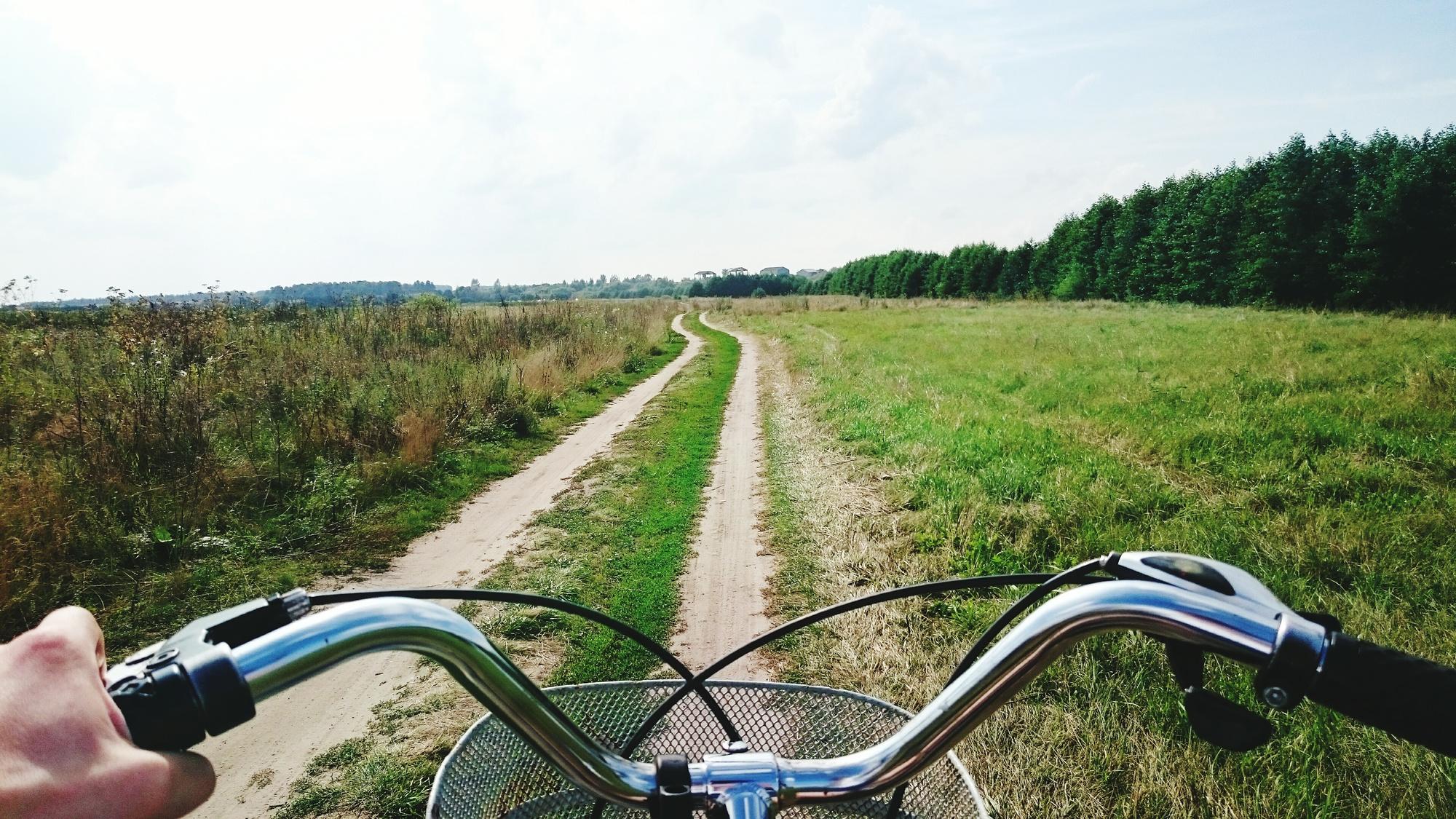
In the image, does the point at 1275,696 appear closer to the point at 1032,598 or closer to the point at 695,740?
the point at 1032,598

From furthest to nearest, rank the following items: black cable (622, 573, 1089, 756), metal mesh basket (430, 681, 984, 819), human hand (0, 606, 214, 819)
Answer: metal mesh basket (430, 681, 984, 819) < black cable (622, 573, 1089, 756) < human hand (0, 606, 214, 819)

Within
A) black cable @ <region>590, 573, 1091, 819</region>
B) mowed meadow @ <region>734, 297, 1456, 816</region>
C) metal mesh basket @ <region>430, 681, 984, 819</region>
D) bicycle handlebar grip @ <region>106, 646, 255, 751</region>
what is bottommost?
mowed meadow @ <region>734, 297, 1456, 816</region>

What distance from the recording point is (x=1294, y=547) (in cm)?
452

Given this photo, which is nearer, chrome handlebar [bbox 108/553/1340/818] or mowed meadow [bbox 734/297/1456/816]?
chrome handlebar [bbox 108/553/1340/818]

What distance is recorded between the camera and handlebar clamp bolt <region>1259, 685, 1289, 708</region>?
862 millimetres

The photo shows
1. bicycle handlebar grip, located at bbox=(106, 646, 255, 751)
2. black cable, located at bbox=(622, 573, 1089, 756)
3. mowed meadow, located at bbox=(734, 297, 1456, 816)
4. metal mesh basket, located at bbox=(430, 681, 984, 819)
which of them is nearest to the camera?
bicycle handlebar grip, located at bbox=(106, 646, 255, 751)

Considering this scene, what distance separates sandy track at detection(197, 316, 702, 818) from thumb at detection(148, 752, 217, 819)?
2211 mm

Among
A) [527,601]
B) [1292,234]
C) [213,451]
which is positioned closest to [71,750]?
[527,601]

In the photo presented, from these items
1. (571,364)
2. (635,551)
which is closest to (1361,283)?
(571,364)

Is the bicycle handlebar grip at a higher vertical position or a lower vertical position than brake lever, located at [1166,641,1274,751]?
higher

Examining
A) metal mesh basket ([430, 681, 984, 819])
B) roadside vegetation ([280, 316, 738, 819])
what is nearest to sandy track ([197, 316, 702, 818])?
roadside vegetation ([280, 316, 738, 819])

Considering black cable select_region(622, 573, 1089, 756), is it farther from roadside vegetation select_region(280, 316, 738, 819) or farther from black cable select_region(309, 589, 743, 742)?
roadside vegetation select_region(280, 316, 738, 819)

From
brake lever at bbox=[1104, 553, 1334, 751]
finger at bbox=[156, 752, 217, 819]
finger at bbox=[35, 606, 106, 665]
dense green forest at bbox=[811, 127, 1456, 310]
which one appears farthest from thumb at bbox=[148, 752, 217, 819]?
dense green forest at bbox=[811, 127, 1456, 310]

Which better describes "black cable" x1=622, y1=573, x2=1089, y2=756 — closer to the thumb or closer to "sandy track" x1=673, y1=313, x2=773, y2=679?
the thumb
